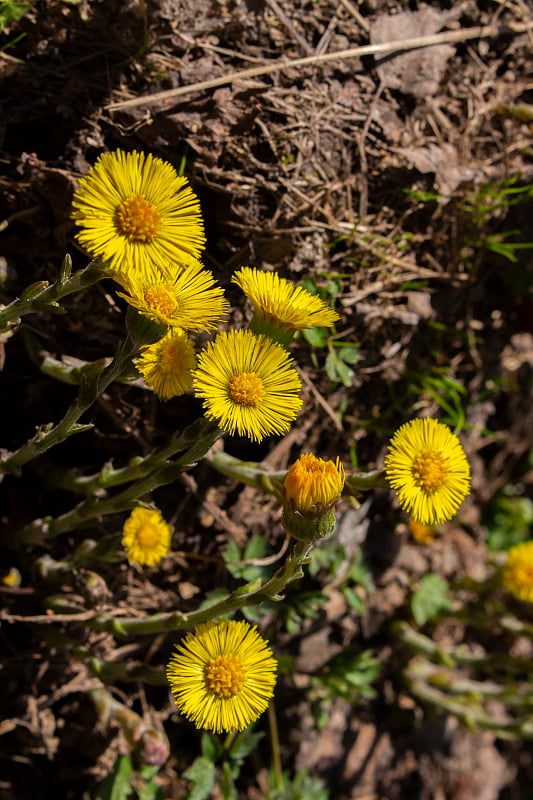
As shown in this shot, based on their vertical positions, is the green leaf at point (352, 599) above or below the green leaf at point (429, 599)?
below

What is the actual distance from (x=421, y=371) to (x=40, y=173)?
1.59m

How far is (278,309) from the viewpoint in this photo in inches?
62.7

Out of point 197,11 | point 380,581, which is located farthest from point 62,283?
point 380,581

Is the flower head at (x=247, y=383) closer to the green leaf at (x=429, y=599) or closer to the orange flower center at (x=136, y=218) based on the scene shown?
the orange flower center at (x=136, y=218)

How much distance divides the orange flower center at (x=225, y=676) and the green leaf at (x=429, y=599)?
159 centimetres

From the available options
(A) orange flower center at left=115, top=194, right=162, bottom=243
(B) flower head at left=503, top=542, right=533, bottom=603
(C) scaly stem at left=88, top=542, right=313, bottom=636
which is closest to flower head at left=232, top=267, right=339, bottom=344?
(A) orange flower center at left=115, top=194, right=162, bottom=243

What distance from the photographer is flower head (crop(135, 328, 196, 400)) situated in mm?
1623

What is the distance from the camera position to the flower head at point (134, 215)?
1.49m

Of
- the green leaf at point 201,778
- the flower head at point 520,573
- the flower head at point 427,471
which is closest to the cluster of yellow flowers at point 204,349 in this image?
the flower head at point 427,471

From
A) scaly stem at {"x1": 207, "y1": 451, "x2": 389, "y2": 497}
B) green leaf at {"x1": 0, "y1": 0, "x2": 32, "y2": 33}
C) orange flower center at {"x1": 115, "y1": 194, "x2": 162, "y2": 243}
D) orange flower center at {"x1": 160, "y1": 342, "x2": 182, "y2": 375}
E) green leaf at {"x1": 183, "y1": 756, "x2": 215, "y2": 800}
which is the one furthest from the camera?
green leaf at {"x1": 183, "y1": 756, "x2": 215, "y2": 800}

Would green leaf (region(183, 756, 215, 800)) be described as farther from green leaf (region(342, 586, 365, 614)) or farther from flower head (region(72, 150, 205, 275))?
flower head (region(72, 150, 205, 275))

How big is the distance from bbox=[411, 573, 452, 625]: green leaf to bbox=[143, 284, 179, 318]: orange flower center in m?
2.08

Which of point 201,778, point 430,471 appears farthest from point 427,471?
point 201,778

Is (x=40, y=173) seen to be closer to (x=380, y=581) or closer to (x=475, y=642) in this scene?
(x=380, y=581)
